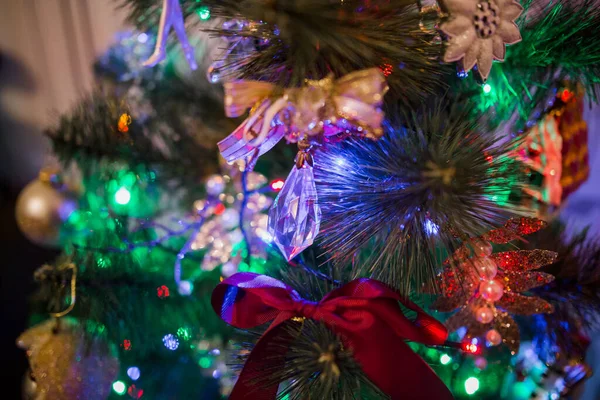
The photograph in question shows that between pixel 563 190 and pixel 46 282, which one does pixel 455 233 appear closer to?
pixel 563 190

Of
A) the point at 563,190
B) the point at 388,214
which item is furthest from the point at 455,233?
the point at 563,190

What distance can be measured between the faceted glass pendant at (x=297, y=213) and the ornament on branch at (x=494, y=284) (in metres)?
0.11

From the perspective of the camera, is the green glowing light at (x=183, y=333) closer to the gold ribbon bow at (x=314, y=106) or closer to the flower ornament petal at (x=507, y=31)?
the gold ribbon bow at (x=314, y=106)

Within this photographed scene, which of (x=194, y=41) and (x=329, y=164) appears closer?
(x=329, y=164)

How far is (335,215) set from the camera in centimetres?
34

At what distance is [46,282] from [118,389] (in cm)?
16

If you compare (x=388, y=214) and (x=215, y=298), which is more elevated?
(x=388, y=214)

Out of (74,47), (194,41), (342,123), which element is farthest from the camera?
(74,47)

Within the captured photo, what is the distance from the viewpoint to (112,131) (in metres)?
0.59

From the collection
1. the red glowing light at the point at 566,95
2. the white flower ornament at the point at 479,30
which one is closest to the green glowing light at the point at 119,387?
the white flower ornament at the point at 479,30

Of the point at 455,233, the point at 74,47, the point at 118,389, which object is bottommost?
the point at 118,389

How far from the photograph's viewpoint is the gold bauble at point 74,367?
20.1 inches

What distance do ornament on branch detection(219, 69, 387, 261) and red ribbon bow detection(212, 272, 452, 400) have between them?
5 centimetres

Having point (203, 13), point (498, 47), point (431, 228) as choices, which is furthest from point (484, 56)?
point (203, 13)
